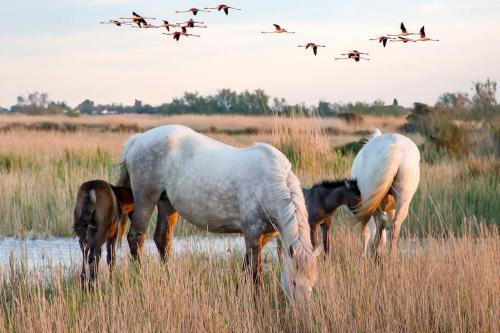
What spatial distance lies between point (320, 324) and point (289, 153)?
9.82 metres

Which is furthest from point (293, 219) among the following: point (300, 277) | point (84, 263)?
point (84, 263)

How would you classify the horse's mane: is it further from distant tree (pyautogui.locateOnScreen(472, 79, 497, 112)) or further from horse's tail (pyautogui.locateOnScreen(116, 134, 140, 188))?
distant tree (pyautogui.locateOnScreen(472, 79, 497, 112))

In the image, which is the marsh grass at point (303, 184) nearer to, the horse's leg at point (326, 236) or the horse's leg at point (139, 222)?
the horse's leg at point (139, 222)

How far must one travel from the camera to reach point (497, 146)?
63.7ft

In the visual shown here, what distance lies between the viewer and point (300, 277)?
20.2ft

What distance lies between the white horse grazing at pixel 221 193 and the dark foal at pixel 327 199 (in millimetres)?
1444

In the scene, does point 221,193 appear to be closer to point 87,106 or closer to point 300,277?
point 300,277

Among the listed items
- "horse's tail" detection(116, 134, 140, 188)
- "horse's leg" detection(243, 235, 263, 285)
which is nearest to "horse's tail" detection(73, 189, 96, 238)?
"horse's tail" detection(116, 134, 140, 188)

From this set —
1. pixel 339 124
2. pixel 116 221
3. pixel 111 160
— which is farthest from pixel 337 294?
pixel 339 124

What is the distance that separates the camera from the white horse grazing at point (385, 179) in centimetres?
879

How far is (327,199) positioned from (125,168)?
2.11 m

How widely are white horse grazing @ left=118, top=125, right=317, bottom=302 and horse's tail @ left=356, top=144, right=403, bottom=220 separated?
6.20 ft

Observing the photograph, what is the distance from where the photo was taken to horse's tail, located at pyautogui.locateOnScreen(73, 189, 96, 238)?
7.62m

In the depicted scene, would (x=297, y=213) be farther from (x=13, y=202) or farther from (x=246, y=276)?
(x=13, y=202)
